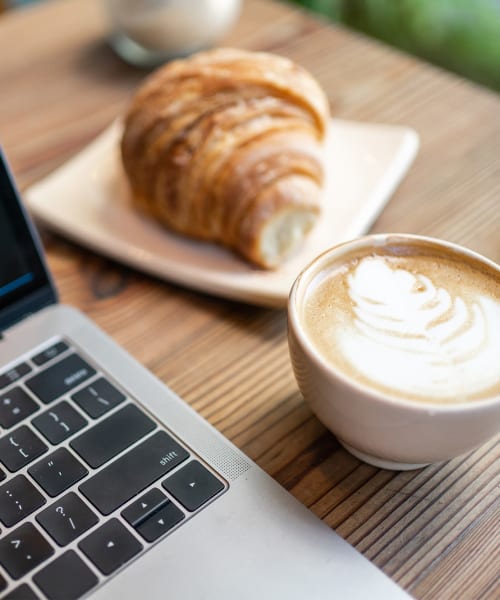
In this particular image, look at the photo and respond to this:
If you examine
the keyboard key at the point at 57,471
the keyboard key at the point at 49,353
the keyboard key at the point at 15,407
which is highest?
the keyboard key at the point at 15,407

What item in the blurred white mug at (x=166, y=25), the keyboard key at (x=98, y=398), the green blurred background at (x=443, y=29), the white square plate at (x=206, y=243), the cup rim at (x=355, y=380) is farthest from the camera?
the green blurred background at (x=443, y=29)

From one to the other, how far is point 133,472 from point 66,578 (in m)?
0.07

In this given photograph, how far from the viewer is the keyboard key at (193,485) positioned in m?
0.42

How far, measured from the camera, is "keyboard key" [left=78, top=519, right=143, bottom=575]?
1.28ft

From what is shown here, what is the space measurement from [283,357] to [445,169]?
30cm

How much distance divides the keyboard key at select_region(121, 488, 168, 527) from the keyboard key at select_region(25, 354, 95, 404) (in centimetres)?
10

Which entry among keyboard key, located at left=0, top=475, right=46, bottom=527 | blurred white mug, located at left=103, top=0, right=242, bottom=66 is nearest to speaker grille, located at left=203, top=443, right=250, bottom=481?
keyboard key, located at left=0, top=475, right=46, bottom=527

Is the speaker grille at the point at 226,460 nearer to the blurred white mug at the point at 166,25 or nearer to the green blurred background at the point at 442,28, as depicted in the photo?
the blurred white mug at the point at 166,25

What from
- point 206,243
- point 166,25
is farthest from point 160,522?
point 166,25

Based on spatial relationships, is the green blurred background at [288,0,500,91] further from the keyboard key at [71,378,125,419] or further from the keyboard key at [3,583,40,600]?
the keyboard key at [3,583,40,600]

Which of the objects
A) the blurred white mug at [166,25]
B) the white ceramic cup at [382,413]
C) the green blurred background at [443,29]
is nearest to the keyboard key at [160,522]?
the white ceramic cup at [382,413]

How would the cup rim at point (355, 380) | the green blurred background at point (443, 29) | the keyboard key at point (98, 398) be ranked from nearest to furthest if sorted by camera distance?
the cup rim at point (355, 380)
the keyboard key at point (98, 398)
the green blurred background at point (443, 29)

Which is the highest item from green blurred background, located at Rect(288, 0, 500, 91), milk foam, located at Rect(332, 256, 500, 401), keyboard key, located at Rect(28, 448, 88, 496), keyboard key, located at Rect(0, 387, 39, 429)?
milk foam, located at Rect(332, 256, 500, 401)

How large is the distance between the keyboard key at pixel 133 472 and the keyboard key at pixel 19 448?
43 millimetres
